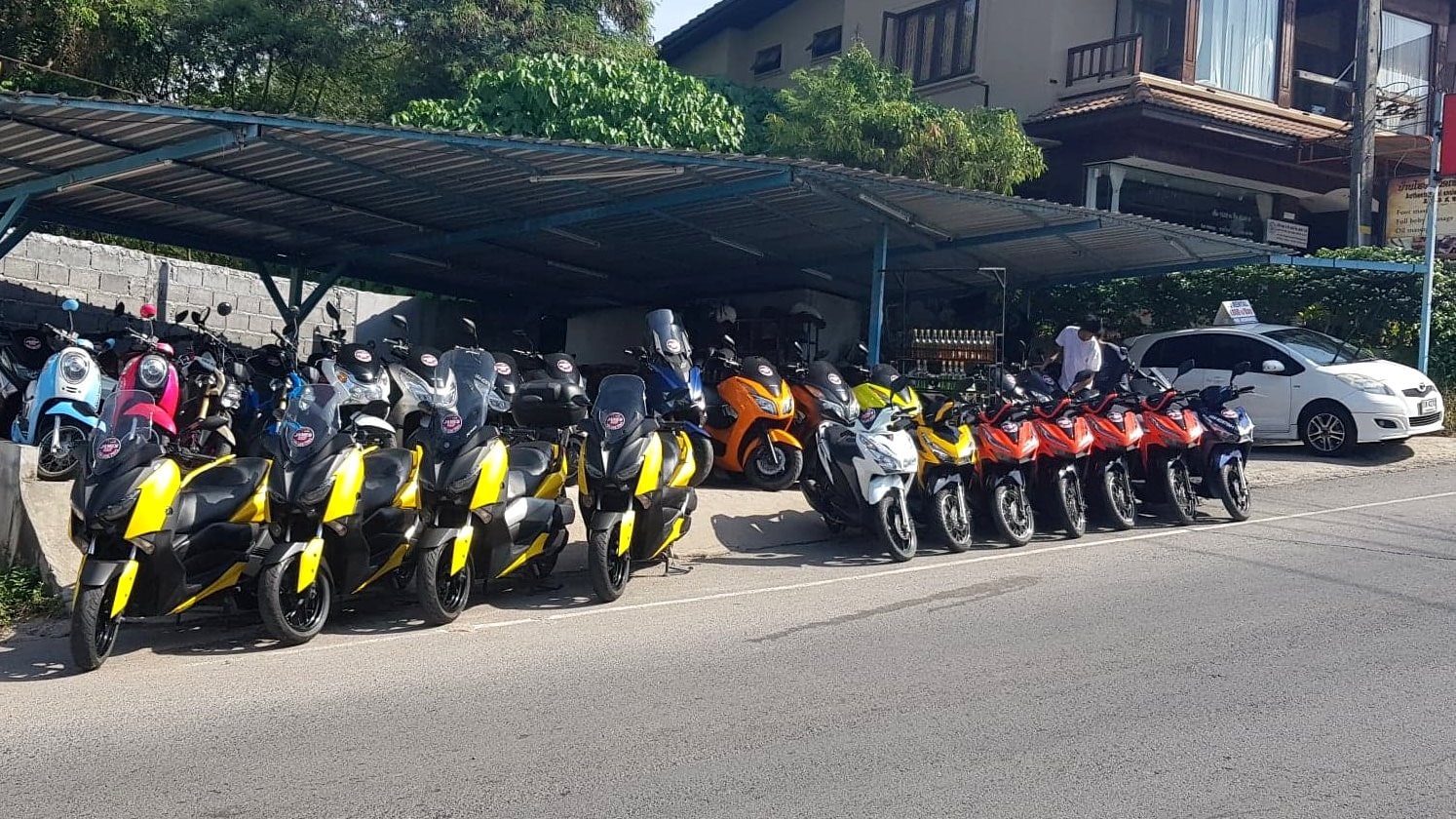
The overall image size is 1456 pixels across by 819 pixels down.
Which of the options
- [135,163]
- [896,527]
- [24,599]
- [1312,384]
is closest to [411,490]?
[24,599]

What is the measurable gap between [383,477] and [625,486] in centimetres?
146

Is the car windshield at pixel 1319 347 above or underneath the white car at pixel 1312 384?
above

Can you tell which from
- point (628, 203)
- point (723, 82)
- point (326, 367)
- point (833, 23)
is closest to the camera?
point (326, 367)

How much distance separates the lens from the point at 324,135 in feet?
35.4

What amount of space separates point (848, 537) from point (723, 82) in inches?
493

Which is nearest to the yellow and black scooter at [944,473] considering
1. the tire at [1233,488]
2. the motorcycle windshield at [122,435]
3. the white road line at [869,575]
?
the white road line at [869,575]

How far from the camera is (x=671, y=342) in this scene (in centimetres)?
1120

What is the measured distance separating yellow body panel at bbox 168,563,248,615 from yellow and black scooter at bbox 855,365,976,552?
16.7 ft

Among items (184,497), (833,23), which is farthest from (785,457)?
(833,23)

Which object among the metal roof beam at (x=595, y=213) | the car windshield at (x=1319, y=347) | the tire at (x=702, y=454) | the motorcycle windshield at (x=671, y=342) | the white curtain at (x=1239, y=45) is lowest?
the tire at (x=702, y=454)

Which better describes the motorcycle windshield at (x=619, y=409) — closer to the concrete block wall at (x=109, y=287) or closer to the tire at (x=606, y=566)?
the tire at (x=606, y=566)

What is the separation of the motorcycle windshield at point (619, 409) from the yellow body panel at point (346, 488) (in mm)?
1620

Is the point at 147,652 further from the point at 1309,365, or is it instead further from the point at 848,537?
the point at 1309,365

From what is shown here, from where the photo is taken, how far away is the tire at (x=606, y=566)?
793 centimetres
